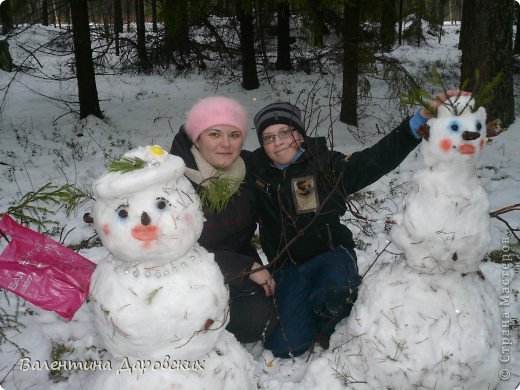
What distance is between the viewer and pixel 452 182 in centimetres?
192

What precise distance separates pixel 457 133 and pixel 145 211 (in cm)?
137

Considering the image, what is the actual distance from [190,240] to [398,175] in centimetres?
422

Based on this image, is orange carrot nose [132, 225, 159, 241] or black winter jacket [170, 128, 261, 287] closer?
orange carrot nose [132, 225, 159, 241]

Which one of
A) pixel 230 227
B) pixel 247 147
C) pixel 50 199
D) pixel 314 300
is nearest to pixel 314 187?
pixel 230 227

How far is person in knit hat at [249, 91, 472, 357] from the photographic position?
104 inches

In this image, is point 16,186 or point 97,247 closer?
point 97,247

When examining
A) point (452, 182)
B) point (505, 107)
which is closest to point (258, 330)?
point (452, 182)

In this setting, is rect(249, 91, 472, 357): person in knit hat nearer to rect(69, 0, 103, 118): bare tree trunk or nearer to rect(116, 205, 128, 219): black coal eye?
rect(116, 205, 128, 219): black coal eye

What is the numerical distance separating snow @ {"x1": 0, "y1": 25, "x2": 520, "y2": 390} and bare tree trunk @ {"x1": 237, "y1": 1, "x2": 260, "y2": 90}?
24 cm

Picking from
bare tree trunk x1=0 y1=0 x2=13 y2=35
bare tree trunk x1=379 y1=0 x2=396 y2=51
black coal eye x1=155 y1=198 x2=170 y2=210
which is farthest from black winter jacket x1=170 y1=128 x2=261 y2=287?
bare tree trunk x1=379 y1=0 x2=396 y2=51

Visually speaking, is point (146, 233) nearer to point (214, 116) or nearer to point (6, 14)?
point (214, 116)

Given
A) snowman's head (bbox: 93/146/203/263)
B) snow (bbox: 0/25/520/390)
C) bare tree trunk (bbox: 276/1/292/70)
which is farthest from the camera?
bare tree trunk (bbox: 276/1/292/70)

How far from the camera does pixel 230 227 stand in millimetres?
2803

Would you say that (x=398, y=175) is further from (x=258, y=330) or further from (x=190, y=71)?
(x=190, y=71)
